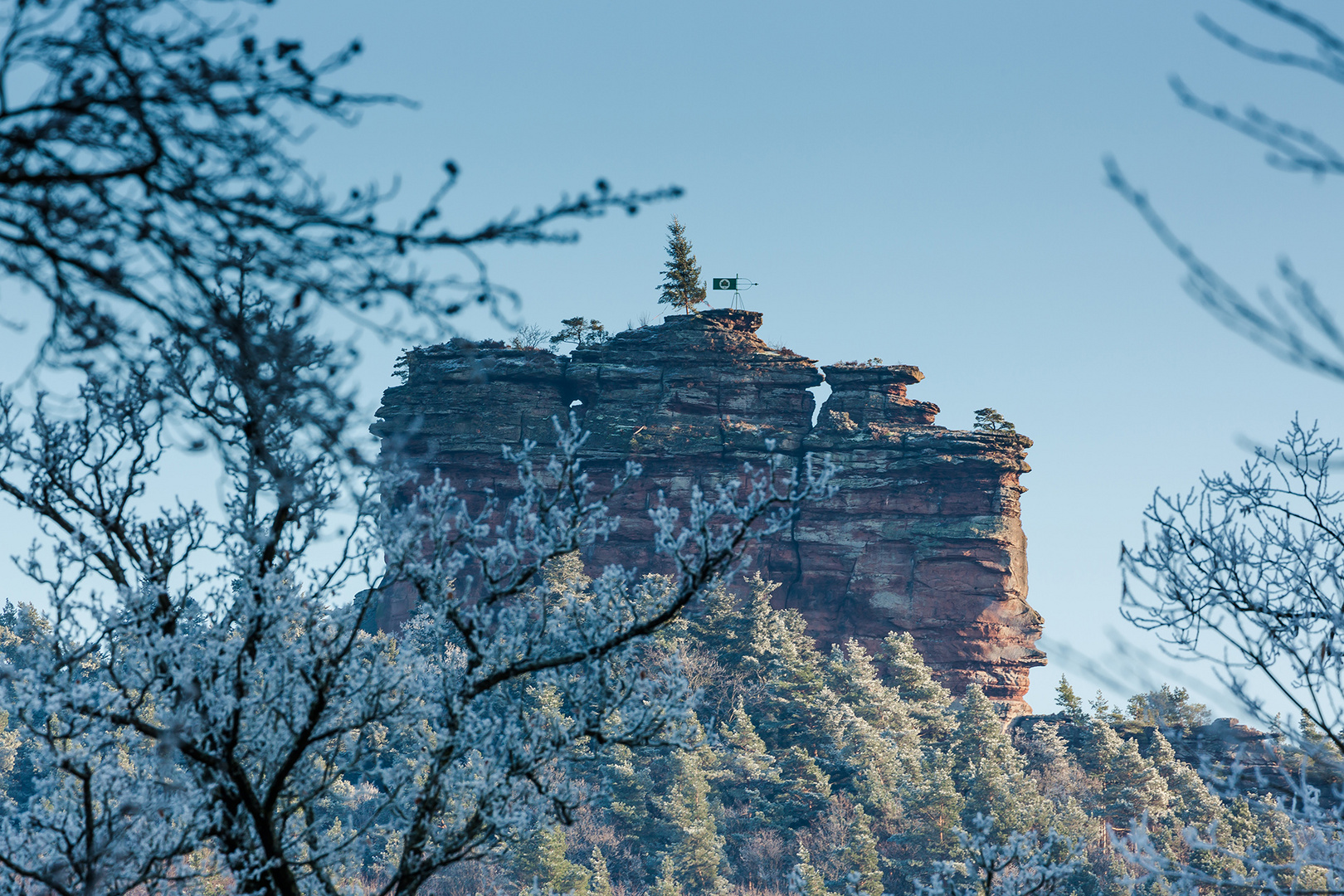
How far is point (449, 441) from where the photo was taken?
162 ft

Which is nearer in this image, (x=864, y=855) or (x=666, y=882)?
(x=666, y=882)

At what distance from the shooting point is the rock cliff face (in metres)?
48.1

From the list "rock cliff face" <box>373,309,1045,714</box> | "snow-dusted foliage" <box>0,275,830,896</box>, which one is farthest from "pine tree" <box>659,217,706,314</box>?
"snow-dusted foliage" <box>0,275,830,896</box>

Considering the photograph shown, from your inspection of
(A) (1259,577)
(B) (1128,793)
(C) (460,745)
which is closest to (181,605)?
(C) (460,745)

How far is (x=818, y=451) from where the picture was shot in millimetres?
48594

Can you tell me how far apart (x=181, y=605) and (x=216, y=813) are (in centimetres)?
138

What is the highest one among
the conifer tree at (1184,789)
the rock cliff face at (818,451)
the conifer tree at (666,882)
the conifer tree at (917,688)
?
the rock cliff face at (818,451)

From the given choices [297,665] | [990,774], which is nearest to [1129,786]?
[990,774]

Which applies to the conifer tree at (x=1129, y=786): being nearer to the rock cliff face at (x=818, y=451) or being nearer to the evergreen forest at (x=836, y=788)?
the evergreen forest at (x=836, y=788)

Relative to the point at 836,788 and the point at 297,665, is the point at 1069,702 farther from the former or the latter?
the point at 297,665

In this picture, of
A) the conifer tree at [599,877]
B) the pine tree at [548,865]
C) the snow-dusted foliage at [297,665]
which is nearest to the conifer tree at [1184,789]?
the conifer tree at [599,877]

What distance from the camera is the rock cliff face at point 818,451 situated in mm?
48125

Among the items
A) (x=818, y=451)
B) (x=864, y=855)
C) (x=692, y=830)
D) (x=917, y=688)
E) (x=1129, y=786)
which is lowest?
(x=864, y=855)

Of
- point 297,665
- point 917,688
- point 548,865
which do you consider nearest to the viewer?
point 297,665
